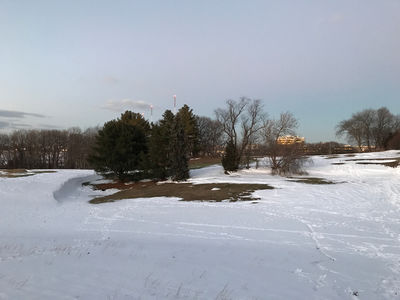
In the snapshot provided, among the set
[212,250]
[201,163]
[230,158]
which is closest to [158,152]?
[230,158]

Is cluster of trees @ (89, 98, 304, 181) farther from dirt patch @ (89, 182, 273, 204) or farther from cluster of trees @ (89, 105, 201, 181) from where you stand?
dirt patch @ (89, 182, 273, 204)

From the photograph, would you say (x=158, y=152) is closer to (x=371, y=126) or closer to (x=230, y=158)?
(x=230, y=158)

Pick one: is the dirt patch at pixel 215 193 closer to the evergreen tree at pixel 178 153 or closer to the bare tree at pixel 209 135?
Answer: the evergreen tree at pixel 178 153

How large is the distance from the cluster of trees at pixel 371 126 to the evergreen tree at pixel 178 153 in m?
57.1

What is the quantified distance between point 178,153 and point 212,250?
700 inches

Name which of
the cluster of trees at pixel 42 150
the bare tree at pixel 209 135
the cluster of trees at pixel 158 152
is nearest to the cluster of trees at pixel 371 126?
the bare tree at pixel 209 135

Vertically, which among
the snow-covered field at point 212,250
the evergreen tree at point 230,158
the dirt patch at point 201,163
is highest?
the evergreen tree at point 230,158

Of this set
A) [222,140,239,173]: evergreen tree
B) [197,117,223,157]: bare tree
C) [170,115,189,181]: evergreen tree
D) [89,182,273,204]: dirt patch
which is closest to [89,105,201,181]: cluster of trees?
[170,115,189,181]: evergreen tree

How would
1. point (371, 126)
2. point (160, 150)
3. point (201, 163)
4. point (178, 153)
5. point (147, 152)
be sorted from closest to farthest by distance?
point (178, 153)
point (160, 150)
point (147, 152)
point (201, 163)
point (371, 126)

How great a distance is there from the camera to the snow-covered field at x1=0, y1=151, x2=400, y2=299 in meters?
4.43

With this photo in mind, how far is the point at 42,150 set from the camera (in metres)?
55.3

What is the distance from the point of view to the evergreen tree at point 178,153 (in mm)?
24188

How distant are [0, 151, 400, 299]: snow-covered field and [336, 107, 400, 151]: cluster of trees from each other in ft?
194

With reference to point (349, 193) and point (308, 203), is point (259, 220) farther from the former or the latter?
point (349, 193)
